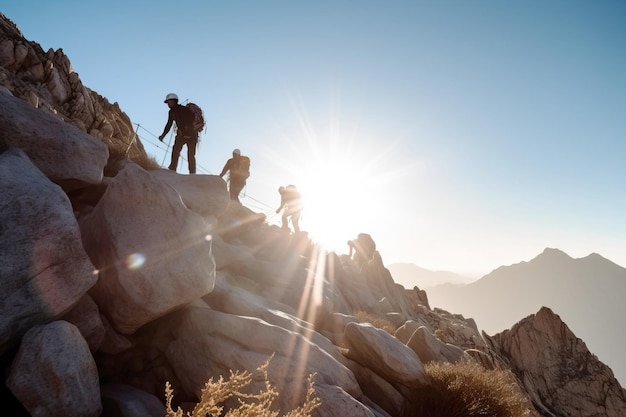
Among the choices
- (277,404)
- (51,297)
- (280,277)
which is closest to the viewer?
(51,297)

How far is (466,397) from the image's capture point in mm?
7426

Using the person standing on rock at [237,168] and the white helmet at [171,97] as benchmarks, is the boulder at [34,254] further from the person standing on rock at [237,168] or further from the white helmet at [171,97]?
the person standing on rock at [237,168]

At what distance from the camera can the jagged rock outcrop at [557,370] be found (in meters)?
21.4

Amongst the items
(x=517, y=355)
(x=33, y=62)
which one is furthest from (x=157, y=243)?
(x=517, y=355)

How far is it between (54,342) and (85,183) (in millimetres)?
→ 3866

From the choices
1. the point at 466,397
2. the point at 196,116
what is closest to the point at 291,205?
the point at 196,116

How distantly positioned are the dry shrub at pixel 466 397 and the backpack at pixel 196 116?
12.3 metres

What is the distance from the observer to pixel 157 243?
616 centimetres

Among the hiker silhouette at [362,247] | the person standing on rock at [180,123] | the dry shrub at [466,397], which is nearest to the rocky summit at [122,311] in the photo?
the dry shrub at [466,397]

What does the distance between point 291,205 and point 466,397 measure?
52.8 feet

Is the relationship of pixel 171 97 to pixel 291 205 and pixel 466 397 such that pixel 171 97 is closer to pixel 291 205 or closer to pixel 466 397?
pixel 291 205

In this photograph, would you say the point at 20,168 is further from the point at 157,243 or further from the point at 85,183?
the point at 157,243

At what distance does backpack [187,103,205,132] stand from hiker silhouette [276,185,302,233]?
29.6 ft

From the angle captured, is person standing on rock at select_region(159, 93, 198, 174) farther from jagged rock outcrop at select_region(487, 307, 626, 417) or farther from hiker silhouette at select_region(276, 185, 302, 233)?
jagged rock outcrop at select_region(487, 307, 626, 417)
